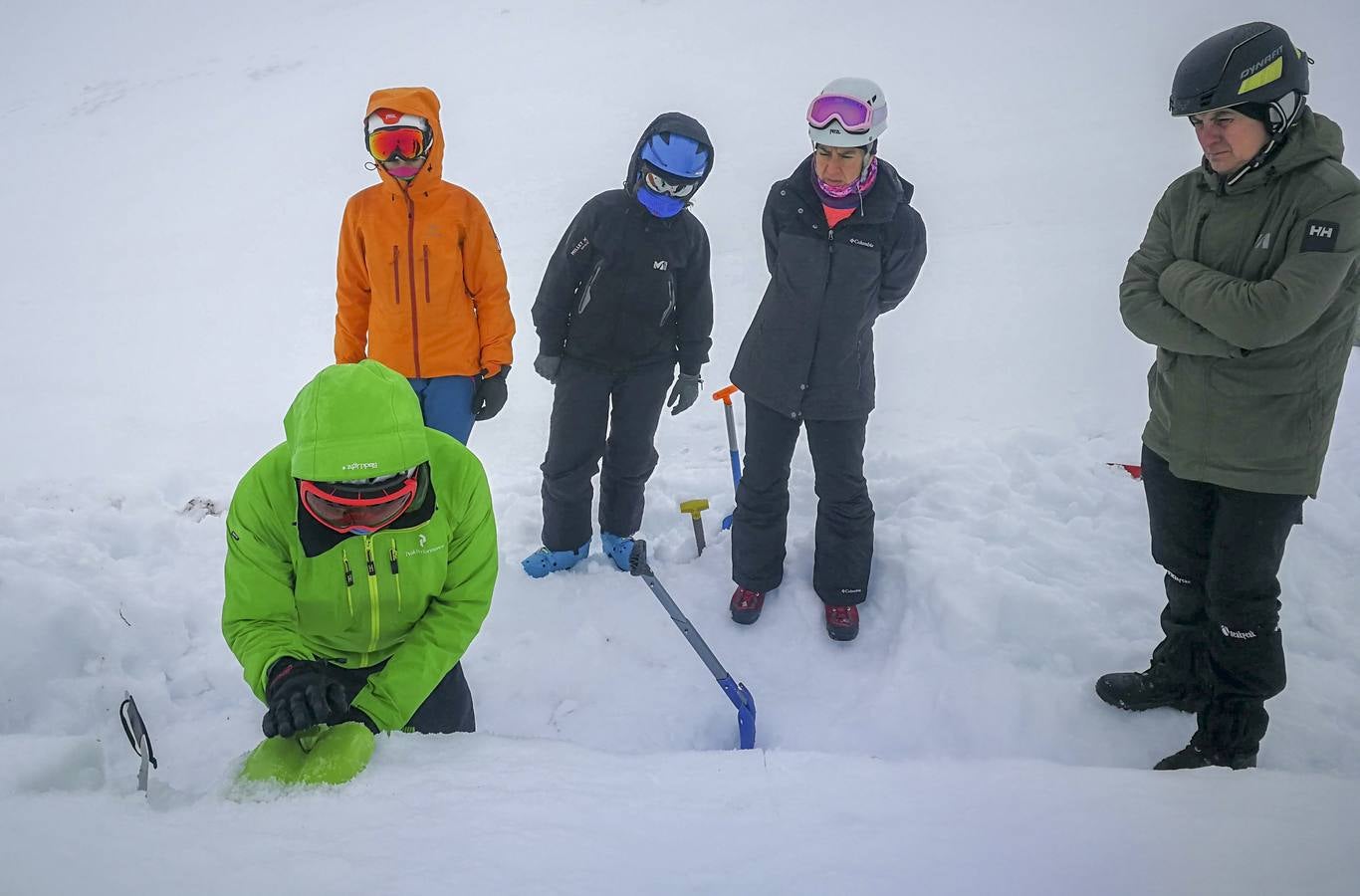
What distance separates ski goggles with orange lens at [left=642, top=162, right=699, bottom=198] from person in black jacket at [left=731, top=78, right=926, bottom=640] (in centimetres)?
36

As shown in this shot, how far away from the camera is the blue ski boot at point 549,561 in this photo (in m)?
3.94

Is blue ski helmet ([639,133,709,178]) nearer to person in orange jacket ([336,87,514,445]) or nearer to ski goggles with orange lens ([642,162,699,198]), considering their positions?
ski goggles with orange lens ([642,162,699,198])

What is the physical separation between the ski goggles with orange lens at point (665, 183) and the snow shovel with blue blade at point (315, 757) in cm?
238

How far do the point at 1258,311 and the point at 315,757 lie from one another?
2.65 meters

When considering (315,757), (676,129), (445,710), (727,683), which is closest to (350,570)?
(315,757)

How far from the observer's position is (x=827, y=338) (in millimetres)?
3320

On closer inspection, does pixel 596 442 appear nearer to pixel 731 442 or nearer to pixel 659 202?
pixel 731 442

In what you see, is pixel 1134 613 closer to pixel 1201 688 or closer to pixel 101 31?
pixel 1201 688

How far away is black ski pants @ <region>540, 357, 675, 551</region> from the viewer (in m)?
3.78

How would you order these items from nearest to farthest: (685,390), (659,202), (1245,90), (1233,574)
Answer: (1245,90)
(1233,574)
(659,202)
(685,390)

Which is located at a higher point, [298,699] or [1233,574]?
[1233,574]

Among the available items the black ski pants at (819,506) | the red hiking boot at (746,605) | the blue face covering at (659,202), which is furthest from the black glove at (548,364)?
the red hiking boot at (746,605)

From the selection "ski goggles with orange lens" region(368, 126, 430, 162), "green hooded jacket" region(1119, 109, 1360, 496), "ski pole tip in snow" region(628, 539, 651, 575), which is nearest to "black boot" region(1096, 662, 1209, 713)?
"green hooded jacket" region(1119, 109, 1360, 496)

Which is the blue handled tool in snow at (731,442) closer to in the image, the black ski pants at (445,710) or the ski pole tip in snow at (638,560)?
the ski pole tip in snow at (638,560)
